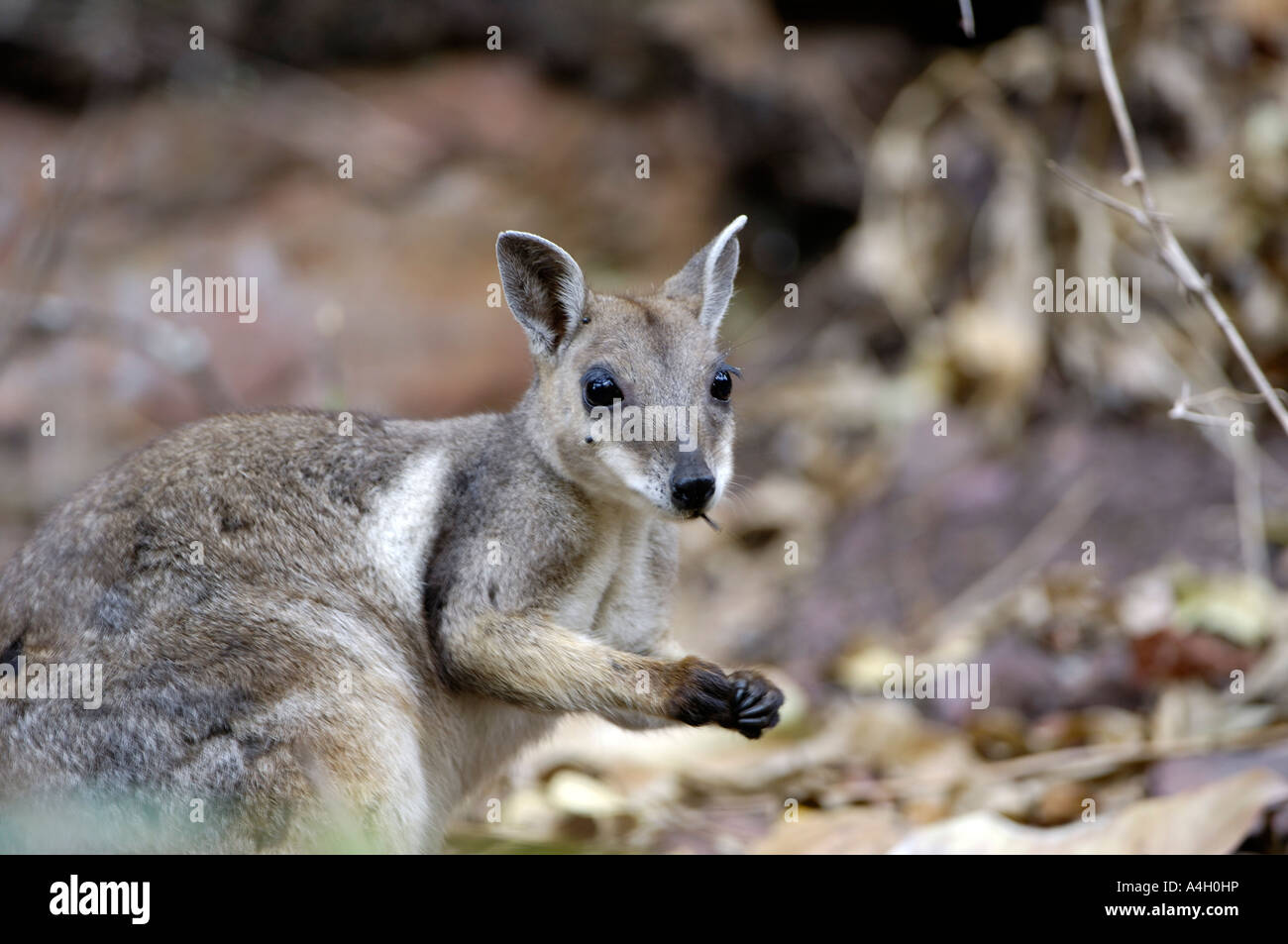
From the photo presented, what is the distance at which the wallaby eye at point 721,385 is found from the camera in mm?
5793

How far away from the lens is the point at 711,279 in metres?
6.28

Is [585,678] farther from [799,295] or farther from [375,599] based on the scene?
[799,295]

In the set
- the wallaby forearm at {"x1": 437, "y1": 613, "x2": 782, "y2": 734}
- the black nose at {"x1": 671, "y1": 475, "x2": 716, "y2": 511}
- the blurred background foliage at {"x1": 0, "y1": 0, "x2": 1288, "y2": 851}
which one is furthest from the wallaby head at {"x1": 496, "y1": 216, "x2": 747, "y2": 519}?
the blurred background foliage at {"x1": 0, "y1": 0, "x2": 1288, "y2": 851}

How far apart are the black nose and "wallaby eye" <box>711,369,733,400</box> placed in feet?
2.26

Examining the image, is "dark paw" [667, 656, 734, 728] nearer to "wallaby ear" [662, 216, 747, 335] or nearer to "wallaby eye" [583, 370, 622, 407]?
"wallaby eye" [583, 370, 622, 407]

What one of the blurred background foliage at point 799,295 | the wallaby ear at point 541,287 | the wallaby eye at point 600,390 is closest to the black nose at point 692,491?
the wallaby eye at point 600,390

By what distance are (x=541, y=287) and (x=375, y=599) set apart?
1.51m

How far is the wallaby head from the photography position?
5336mm

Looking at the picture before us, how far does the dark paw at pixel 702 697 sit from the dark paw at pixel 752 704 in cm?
2

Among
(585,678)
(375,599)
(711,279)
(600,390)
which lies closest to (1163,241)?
(711,279)
